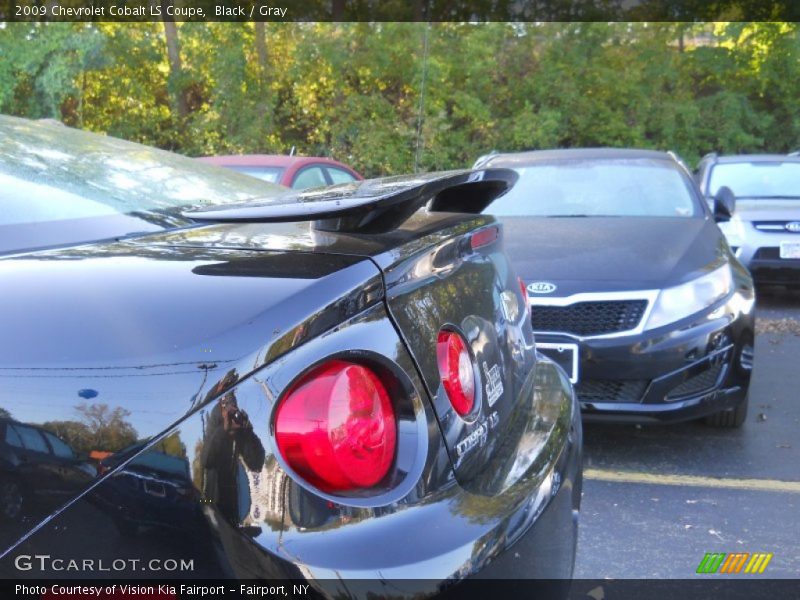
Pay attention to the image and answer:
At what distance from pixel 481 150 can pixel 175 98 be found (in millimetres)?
7152

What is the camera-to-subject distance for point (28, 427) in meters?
1.38

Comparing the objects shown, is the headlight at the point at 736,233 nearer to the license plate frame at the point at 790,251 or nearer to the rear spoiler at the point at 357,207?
the license plate frame at the point at 790,251

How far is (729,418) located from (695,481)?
766mm

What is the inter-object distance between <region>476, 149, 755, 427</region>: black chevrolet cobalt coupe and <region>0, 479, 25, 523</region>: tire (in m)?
3.02

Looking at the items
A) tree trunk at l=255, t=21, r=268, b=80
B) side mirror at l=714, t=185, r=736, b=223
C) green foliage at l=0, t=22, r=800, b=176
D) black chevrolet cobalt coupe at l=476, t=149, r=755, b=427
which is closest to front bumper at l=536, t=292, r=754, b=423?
black chevrolet cobalt coupe at l=476, t=149, r=755, b=427

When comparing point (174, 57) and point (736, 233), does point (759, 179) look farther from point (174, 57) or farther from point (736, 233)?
point (174, 57)

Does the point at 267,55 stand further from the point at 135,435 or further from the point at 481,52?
the point at 135,435

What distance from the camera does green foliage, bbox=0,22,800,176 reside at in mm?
19219

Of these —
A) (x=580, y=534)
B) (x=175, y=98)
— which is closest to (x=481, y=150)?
(x=175, y=98)

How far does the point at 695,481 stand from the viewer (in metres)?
3.92

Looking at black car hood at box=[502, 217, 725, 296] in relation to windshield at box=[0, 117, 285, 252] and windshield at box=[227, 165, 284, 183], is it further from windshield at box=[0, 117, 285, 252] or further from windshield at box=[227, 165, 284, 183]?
windshield at box=[227, 165, 284, 183]

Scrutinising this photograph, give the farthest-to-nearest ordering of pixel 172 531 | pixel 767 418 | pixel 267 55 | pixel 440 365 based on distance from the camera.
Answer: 1. pixel 267 55
2. pixel 767 418
3. pixel 440 365
4. pixel 172 531

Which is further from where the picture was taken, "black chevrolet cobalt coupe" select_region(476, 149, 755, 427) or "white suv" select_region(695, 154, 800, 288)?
"white suv" select_region(695, 154, 800, 288)

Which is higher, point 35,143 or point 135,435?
point 35,143
